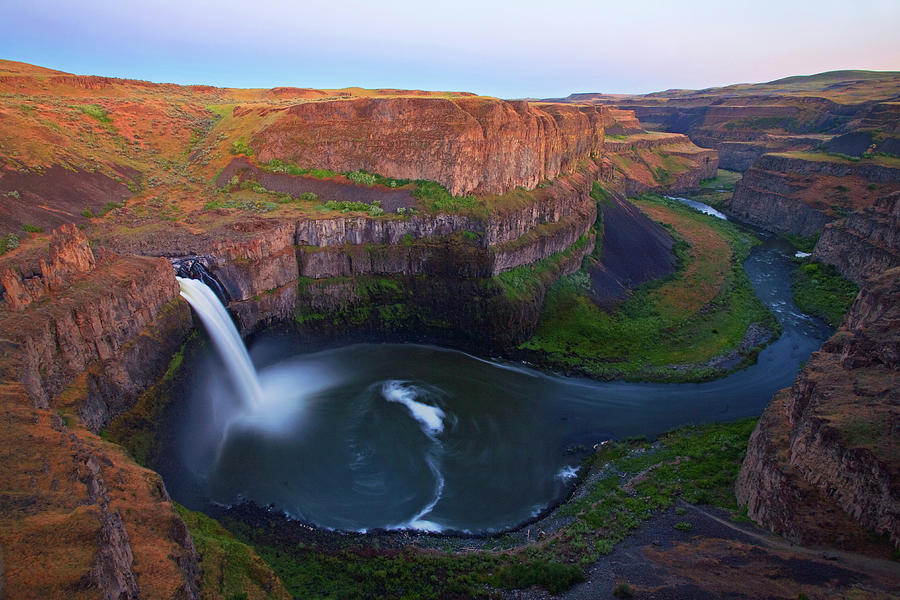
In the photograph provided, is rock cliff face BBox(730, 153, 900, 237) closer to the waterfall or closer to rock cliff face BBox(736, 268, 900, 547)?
rock cliff face BBox(736, 268, 900, 547)

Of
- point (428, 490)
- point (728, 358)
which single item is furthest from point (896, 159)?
point (428, 490)

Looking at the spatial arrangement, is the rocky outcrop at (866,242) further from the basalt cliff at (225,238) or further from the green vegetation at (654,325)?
the basalt cliff at (225,238)

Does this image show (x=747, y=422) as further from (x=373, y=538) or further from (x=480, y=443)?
(x=373, y=538)

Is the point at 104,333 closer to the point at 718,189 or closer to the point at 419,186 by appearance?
the point at 419,186

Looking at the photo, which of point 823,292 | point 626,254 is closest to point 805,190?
Result: point 823,292

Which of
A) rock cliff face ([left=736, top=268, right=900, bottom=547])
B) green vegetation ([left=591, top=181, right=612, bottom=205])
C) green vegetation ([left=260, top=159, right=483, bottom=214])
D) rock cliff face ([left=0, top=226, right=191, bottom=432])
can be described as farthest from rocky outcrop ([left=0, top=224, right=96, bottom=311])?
green vegetation ([left=591, top=181, right=612, bottom=205])
